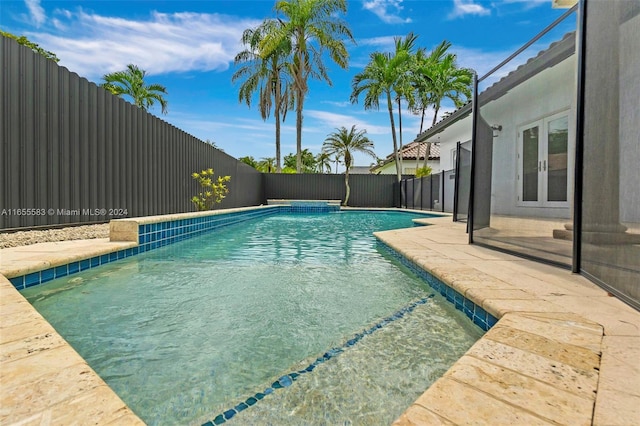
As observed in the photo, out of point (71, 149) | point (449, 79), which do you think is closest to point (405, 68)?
point (449, 79)

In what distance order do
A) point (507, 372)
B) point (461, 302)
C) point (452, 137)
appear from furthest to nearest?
1. point (452, 137)
2. point (461, 302)
3. point (507, 372)

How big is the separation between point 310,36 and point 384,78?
13.7 feet

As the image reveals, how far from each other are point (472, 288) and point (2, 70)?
543 centimetres

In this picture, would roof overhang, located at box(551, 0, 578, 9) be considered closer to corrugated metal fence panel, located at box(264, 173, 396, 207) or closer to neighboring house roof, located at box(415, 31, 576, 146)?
neighboring house roof, located at box(415, 31, 576, 146)

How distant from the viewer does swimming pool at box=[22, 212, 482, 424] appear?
126 centimetres

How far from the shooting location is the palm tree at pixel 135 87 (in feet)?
55.6

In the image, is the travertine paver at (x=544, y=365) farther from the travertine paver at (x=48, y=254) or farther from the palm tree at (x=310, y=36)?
the palm tree at (x=310, y=36)

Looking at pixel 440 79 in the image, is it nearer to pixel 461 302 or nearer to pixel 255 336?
pixel 461 302

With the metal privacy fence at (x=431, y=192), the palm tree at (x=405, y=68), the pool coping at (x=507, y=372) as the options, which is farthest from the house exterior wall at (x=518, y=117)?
the palm tree at (x=405, y=68)

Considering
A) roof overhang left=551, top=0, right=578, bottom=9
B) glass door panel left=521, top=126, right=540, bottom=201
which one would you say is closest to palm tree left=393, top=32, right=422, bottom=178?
roof overhang left=551, top=0, right=578, bottom=9

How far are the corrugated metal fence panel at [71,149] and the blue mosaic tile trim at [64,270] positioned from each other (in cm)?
142

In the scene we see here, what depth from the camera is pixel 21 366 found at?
1.11 meters

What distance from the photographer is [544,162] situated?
11.0 feet

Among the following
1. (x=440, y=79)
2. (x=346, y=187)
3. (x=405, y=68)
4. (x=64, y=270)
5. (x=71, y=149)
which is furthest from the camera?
(x=346, y=187)
